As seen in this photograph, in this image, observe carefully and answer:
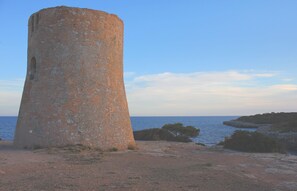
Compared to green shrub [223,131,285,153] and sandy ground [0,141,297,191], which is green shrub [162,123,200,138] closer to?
green shrub [223,131,285,153]

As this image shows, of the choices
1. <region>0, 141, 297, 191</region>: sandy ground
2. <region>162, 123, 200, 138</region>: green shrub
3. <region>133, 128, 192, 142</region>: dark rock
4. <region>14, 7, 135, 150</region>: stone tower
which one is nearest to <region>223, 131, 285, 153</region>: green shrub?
<region>0, 141, 297, 191</region>: sandy ground

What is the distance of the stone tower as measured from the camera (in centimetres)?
1362

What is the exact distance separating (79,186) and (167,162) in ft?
14.9

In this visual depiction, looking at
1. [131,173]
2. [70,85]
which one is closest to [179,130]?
→ [70,85]

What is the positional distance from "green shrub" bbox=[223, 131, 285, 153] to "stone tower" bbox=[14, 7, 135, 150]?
6099 millimetres

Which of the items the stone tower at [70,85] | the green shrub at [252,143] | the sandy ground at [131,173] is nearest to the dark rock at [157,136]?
the green shrub at [252,143]

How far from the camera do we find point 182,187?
7.51 meters

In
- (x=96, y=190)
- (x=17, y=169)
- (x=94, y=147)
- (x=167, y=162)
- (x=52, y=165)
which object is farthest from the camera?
(x=94, y=147)

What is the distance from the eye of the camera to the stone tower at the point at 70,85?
1362 cm

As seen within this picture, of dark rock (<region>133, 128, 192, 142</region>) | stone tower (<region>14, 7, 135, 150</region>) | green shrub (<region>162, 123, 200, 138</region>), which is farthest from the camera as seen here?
green shrub (<region>162, 123, 200, 138</region>)

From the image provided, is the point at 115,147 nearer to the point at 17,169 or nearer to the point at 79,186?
the point at 17,169

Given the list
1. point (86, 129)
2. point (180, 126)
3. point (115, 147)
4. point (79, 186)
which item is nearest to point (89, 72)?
point (86, 129)

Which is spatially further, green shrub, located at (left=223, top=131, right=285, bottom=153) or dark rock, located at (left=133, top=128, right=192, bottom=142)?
dark rock, located at (left=133, top=128, right=192, bottom=142)

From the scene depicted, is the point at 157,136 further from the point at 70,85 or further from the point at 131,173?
the point at 131,173
